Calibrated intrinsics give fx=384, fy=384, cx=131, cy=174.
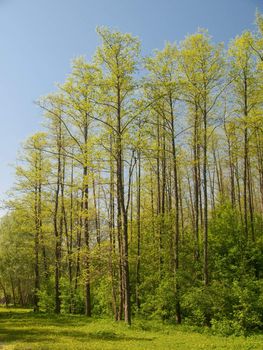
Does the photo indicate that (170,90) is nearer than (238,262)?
Yes

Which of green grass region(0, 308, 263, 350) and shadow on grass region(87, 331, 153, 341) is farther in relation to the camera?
shadow on grass region(87, 331, 153, 341)

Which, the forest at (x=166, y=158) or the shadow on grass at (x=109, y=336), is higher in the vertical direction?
the forest at (x=166, y=158)

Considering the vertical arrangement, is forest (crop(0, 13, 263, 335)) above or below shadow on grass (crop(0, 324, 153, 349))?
above

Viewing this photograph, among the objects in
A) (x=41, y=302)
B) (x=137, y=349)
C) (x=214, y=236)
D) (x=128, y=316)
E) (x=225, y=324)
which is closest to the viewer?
(x=137, y=349)

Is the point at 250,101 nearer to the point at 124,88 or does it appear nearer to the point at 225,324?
the point at 124,88

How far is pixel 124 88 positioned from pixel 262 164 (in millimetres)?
13856

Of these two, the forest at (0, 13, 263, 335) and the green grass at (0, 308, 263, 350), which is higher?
the forest at (0, 13, 263, 335)

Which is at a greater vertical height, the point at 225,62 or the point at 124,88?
the point at 225,62

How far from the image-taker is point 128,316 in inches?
715

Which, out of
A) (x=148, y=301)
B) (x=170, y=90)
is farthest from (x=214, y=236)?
(x=170, y=90)

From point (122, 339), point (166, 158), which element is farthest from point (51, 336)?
point (166, 158)

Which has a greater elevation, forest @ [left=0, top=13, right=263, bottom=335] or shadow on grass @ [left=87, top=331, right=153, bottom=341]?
forest @ [left=0, top=13, right=263, bottom=335]

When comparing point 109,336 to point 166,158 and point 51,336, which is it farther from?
point 166,158

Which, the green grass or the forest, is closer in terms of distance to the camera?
the green grass
